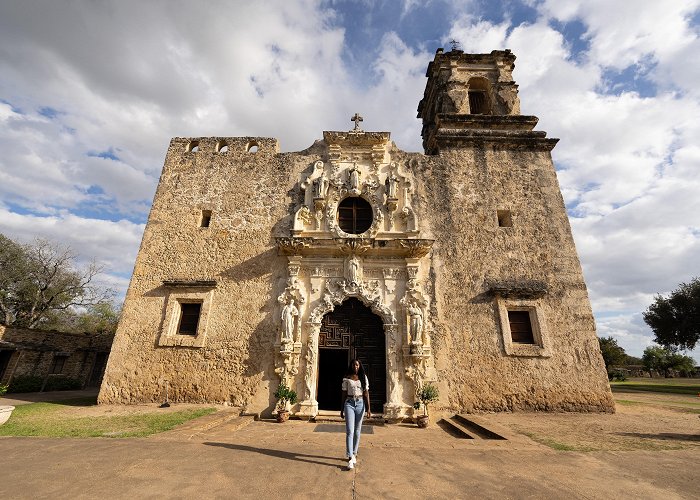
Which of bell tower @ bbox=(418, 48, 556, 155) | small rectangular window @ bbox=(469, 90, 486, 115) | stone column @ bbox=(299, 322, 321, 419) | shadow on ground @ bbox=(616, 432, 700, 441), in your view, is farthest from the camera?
small rectangular window @ bbox=(469, 90, 486, 115)

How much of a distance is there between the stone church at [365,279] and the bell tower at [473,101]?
0.09 meters

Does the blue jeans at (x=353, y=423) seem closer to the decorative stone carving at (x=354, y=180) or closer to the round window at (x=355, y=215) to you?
the round window at (x=355, y=215)

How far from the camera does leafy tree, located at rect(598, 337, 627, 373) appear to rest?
123 feet

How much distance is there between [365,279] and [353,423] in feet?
19.0

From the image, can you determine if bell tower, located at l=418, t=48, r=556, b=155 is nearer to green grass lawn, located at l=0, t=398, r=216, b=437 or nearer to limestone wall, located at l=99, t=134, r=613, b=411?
limestone wall, located at l=99, t=134, r=613, b=411

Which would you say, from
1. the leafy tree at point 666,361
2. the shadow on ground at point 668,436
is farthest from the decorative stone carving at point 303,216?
the leafy tree at point 666,361

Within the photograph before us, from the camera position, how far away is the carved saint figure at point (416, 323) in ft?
30.3

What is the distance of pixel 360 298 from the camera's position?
32.4 ft

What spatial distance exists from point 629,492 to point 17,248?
115 feet

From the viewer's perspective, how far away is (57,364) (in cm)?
1631

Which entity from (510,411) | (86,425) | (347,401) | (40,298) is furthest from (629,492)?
(40,298)

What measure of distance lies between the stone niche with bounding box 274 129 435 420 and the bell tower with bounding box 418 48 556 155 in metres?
2.68

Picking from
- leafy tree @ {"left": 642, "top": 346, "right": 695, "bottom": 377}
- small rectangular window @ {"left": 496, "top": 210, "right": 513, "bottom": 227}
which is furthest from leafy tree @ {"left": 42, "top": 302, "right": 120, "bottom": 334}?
leafy tree @ {"left": 642, "top": 346, "right": 695, "bottom": 377}

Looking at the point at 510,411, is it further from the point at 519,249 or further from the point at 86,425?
the point at 86,425
